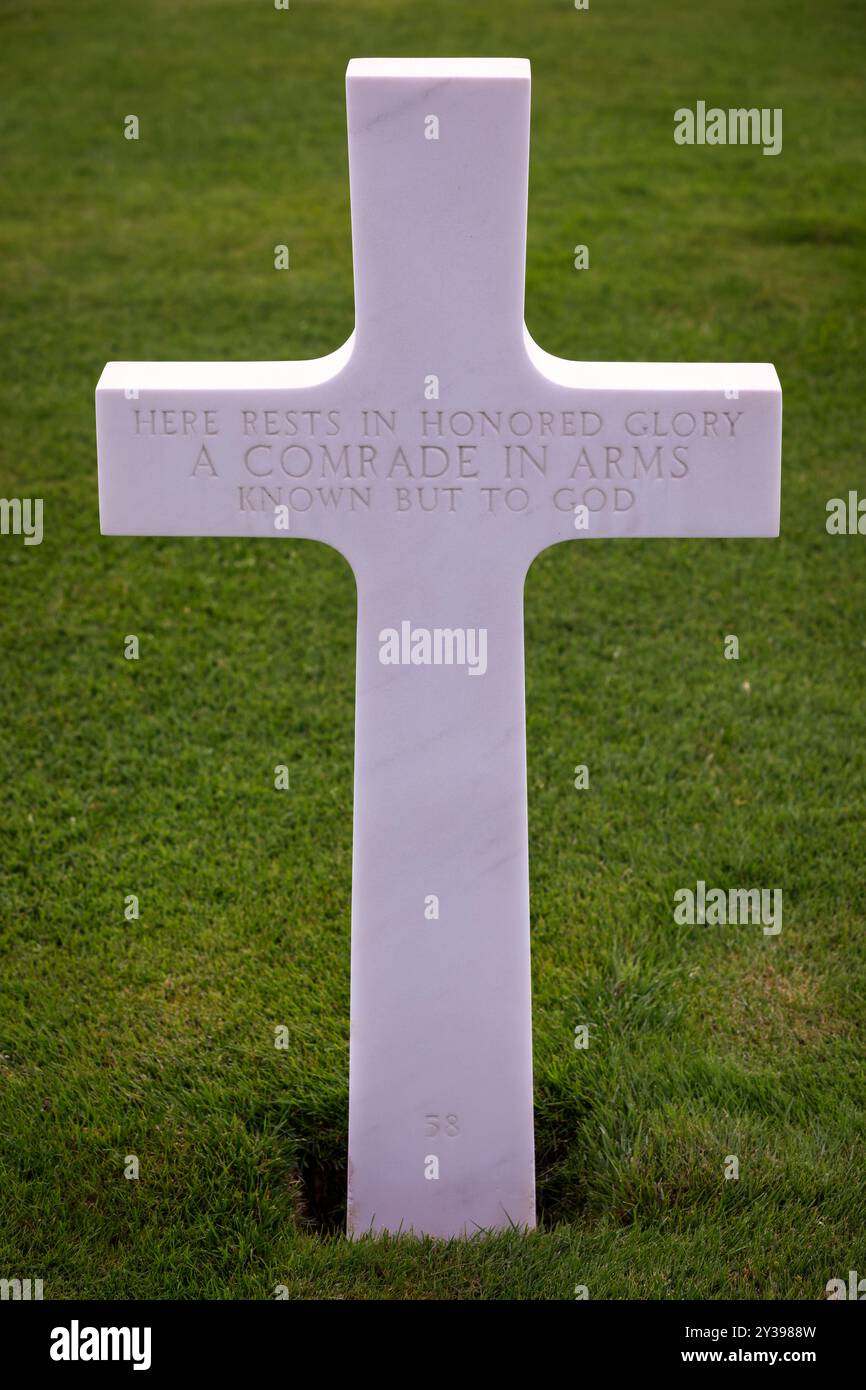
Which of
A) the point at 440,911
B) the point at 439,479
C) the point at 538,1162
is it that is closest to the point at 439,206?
the point at 439,479

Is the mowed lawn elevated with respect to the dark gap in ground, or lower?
elevated

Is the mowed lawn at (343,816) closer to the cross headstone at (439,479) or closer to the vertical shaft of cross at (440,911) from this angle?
the vertical shaft of cross at (440,911)

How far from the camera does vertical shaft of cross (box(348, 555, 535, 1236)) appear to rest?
10.5 ft

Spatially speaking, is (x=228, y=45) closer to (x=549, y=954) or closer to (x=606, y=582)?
(x=606, y=582)

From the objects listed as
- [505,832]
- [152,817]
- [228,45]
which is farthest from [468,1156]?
[228,45]

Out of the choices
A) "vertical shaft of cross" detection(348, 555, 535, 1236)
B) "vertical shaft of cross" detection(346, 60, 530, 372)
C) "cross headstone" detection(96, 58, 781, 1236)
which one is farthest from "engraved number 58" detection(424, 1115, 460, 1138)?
"vertical shaft of cross" detection(346, 60, 530, 372)

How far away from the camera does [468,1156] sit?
3.54 meters

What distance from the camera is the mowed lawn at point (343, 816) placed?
3535 millimetres

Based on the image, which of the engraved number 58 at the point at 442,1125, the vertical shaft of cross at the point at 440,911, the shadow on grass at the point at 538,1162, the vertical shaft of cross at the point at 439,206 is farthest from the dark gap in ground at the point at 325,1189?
the vertical shaft of cross at the point at 439,206

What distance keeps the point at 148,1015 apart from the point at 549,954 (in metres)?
1.22

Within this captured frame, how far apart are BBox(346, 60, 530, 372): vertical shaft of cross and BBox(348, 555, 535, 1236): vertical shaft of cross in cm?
49

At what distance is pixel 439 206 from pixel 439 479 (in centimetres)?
56

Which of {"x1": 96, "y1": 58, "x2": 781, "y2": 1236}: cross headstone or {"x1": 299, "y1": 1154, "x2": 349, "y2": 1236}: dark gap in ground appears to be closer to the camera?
{"x1": 96, "y1": 58, "x2": 781, "y2": 1236}: cross headstone

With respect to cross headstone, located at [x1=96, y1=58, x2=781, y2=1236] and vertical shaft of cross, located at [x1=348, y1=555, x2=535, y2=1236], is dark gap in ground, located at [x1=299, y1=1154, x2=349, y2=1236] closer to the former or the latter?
vertical shaft of cross, located at [x1=348, y1=555, x2=535, y2=1236]
